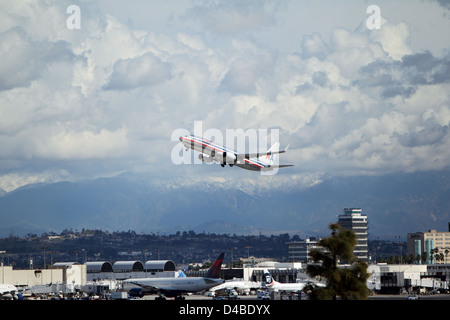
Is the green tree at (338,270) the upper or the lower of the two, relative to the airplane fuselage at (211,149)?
lower

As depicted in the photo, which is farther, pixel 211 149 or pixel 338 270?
pixel 211 149

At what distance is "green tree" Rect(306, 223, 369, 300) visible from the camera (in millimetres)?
78125

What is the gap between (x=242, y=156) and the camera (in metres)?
192

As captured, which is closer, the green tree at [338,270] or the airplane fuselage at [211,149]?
the green tree at [338,270]

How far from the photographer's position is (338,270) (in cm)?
7944

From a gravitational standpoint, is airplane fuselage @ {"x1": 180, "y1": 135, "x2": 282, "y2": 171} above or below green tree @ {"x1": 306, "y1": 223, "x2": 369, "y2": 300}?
above

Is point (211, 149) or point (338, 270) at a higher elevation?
point (211, 149)

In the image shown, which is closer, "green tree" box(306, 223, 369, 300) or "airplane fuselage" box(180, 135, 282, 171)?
"green tree" box(306, 223, 369, 300)

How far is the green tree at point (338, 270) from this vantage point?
7812 cm
